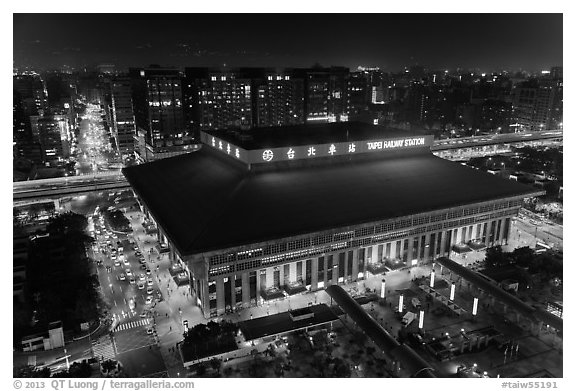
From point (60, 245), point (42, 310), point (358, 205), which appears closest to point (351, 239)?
point (358, 205)

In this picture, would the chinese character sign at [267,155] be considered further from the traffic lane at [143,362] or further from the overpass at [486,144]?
the overpass at [486,144]

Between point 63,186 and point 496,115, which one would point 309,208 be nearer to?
point 63,186

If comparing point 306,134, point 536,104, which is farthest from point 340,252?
point 536,104

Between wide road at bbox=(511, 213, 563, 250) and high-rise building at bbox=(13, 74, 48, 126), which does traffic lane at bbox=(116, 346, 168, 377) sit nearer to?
wide road at bbox=(511, 213, 563, 250)

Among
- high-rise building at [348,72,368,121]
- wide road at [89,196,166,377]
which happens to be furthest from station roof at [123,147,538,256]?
high-rise building at [348,72,368,121]

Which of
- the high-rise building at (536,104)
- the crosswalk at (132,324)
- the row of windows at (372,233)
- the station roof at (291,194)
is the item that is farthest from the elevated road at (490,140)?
the crosswalk at (132,324)

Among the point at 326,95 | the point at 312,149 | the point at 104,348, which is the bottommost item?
the point at 104,348
